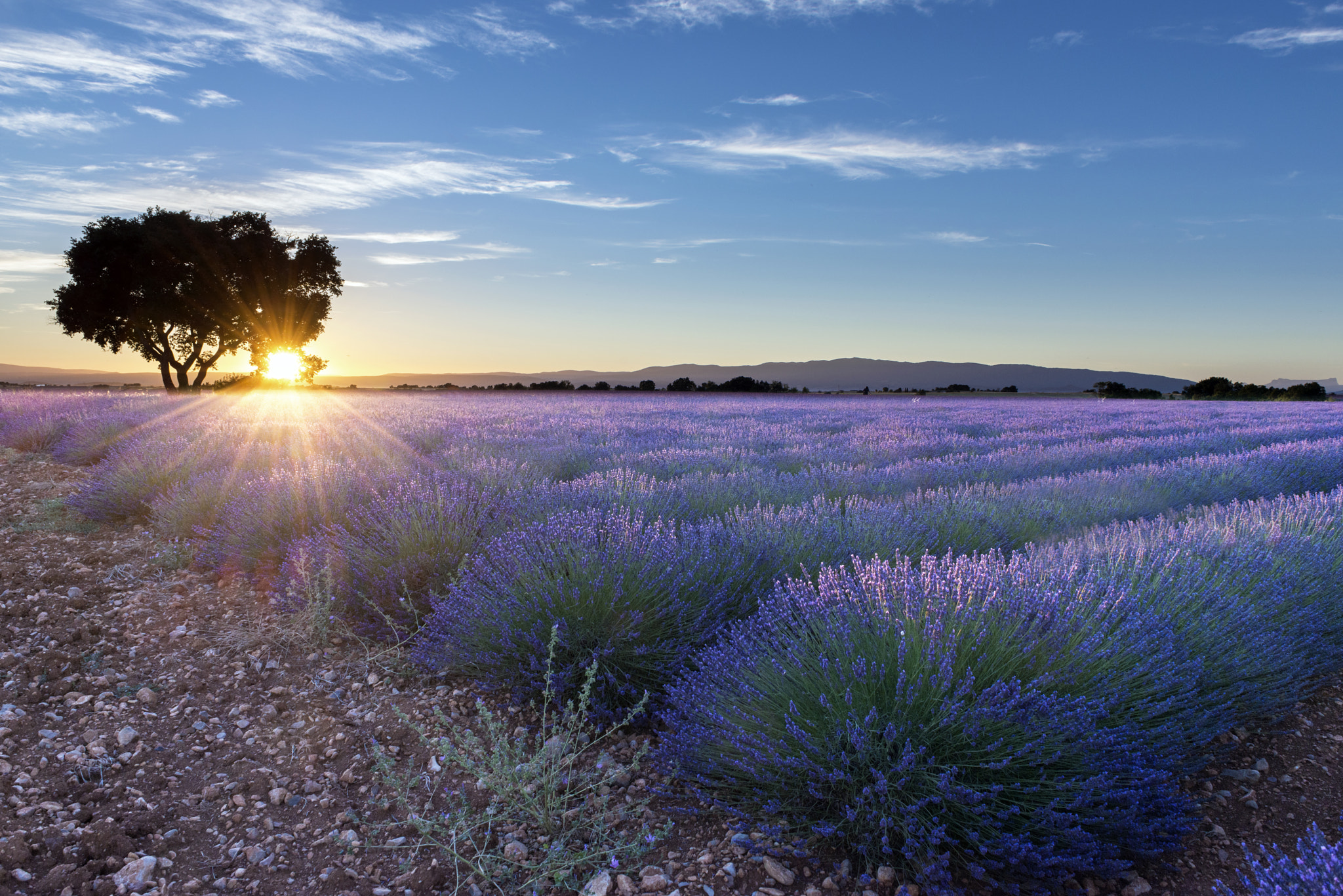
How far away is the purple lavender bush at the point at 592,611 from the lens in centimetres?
261

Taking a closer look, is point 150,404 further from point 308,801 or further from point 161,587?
point 308,801

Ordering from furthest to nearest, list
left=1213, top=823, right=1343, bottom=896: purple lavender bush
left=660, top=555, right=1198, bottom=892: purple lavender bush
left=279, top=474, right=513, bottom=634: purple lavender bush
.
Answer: left=279, top=474, right=513, bottom=634: purple lavender bush < left=660, top=555, right=1198, bottom=892: purple lavender bush < left=1213, top=823, right=1343, bottom=896: purple lavender bush

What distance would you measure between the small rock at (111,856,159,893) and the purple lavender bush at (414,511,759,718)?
1.08 m

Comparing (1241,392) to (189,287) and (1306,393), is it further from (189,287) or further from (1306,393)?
(189,287)

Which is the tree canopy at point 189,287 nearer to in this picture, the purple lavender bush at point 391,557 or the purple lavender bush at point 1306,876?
the purple lavender bush at point 391,557

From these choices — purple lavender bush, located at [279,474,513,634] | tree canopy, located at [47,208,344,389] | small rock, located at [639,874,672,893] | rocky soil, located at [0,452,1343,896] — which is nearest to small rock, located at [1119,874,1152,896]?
rocky soil, located at [0,452,1343,896]

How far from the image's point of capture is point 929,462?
6.56 meters

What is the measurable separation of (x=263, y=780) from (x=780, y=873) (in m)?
1.68

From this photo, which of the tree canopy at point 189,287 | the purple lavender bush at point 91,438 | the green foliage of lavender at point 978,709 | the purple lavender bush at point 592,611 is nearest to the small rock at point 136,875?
the purple lavender bush at point 592,611

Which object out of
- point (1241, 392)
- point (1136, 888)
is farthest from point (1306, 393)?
point (1136, 888)

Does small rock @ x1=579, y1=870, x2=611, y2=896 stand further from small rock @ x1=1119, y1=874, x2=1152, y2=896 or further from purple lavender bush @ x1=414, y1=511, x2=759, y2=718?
small rock @ x1=1119, y1=874, x2=1152, y2=896

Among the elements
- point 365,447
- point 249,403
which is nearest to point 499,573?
point 365,447

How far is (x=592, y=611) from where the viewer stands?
2.68 metres

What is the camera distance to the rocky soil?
1.82 m
